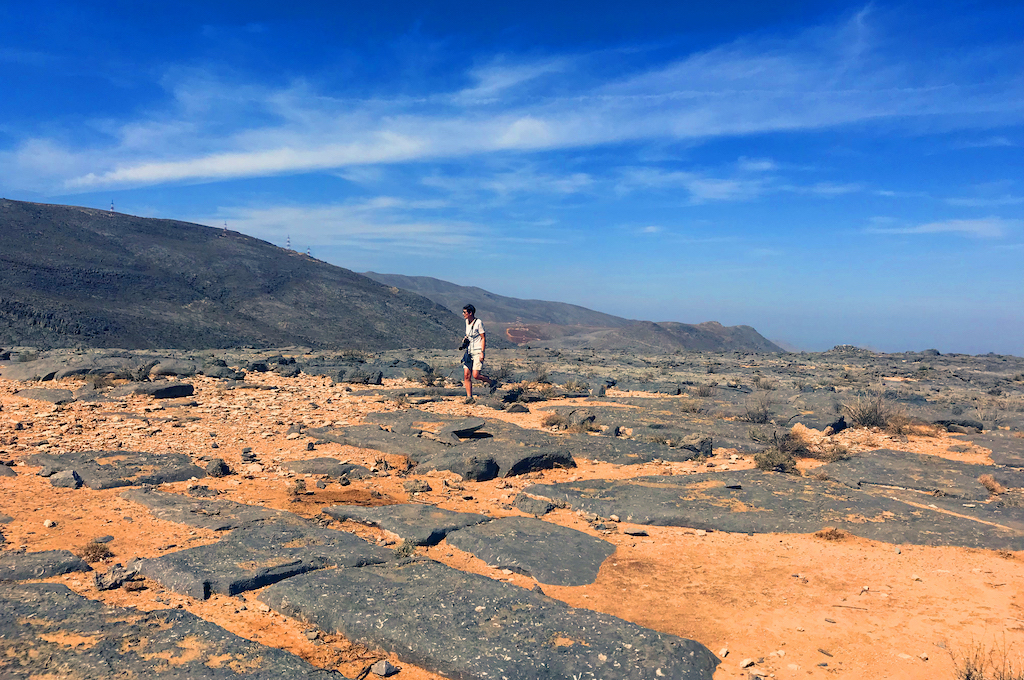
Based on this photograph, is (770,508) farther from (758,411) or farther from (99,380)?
(99,380)

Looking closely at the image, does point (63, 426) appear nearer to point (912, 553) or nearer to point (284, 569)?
point (284, 569)

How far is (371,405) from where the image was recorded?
1238 cm

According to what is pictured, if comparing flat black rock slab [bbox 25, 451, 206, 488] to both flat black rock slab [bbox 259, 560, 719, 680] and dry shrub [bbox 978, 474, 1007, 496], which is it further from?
dry shrub [bbox 978, 474, 1007, 496]

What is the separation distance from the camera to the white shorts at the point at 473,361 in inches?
511

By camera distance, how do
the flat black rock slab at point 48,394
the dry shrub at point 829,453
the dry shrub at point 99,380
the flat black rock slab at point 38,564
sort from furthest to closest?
the dry shrub at point 99,380
the flat black rock slab at point 48,394
the dry shrub at point 829,453
the flat black rock slab at point 38,564

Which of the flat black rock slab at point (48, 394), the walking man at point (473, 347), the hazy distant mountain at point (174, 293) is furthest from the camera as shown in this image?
the hazy distant mountain at point (174, 293)

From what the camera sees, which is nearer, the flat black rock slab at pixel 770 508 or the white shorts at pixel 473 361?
the flat black rock slab at pixel 770 508

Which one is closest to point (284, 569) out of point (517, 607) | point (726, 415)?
point (517, 607)

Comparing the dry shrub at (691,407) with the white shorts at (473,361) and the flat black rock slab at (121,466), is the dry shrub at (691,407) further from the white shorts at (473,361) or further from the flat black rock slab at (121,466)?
the flat black rock slab at (121,466)

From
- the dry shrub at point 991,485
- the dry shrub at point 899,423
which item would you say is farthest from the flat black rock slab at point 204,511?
the dry shrub at point 899,423

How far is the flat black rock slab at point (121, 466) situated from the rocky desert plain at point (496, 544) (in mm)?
51

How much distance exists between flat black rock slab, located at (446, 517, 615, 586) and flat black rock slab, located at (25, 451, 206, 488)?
3880 millimetres

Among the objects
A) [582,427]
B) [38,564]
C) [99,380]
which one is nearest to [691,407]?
[582,427]

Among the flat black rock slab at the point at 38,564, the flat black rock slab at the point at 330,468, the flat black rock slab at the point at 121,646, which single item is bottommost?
the flat black rock slab at the point at 330,468
